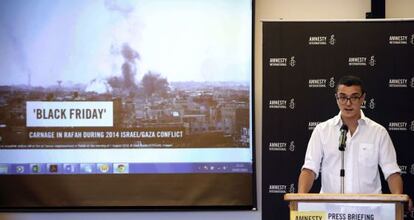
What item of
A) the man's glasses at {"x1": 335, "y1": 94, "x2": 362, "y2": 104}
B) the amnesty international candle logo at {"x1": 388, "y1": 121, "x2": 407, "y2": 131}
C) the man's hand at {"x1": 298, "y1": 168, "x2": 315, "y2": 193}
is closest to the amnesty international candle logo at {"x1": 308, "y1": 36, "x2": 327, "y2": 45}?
the amnesty international candle logo at {"x1": 388, "y1": 121, "x2": 407, "y2": 131}

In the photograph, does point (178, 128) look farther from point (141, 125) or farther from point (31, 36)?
point (31, 36)

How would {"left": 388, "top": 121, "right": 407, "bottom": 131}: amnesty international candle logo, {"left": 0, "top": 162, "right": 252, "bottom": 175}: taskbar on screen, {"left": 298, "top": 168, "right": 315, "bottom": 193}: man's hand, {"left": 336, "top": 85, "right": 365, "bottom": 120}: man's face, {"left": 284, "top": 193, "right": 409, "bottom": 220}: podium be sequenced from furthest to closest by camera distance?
{"left": 0, "top": 162, "right": 252, "bottom": 175}: taskbar on screen
{"left": 388, "top": 121, "right": 407, "bottom": 131}: amnesty international candle logo
{"left": 298, "top": 168, "right": 315, "bottom": 193}: man's hand
{"left": 336, "top": 85, "right": 365, "bottom": 120}: man's face
{"left": 284, "top": 193, "right": 409, "bottom": 220}: podium

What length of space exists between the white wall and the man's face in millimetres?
1264

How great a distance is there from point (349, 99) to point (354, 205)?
0.83 m

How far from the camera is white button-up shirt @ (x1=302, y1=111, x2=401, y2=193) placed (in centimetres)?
300

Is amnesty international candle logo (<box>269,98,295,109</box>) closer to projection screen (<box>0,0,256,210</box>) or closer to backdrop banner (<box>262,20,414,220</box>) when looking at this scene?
backdrop banner (<box>262,20,414,220</box>)

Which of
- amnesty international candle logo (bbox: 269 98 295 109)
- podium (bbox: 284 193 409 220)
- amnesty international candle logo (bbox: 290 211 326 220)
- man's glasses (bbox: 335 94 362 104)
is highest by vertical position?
man's glasses (bbox: 335 94 362 104)

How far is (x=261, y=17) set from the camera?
4.22m

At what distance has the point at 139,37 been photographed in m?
4.13

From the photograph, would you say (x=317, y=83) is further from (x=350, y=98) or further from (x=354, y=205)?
(x=354, y=205)

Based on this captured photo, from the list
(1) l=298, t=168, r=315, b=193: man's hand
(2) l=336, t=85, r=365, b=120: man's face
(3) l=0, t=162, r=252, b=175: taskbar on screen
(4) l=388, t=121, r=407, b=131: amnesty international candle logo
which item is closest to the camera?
(2) l=336, t=85, r=365, b=120: man's face

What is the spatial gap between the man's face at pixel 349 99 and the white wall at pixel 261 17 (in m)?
1.26

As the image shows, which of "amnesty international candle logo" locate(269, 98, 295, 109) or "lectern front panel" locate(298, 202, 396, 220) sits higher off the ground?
"amnesty international candle logo" locate(269, 98, 295, 109)

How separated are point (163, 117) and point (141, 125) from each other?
0.65 ft
